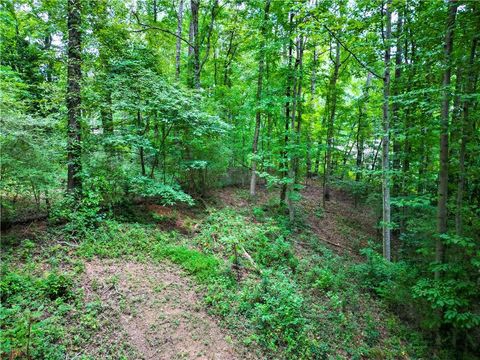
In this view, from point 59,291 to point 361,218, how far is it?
39.8ft

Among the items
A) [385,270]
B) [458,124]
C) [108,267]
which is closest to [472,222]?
[458,124]

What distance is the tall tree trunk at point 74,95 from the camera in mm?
5734

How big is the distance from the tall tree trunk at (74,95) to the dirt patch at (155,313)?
2.34 metres

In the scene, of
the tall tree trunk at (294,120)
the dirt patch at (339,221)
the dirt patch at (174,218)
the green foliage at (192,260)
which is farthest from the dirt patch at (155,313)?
the dirt patch at (339,221)

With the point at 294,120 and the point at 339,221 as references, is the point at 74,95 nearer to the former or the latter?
the point at 294,120

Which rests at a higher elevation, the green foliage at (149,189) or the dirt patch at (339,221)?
the green foliage at (149,189)

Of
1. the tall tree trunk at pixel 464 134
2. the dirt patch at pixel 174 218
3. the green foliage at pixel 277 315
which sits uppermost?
the tall tree trunk at pixel 464 134

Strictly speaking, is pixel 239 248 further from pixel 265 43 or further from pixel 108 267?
pixel 265 43

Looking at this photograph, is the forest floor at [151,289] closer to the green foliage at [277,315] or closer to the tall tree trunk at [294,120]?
the green foliage at [277,315]

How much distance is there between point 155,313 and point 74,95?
521 centimetres

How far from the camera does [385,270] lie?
22.0ft

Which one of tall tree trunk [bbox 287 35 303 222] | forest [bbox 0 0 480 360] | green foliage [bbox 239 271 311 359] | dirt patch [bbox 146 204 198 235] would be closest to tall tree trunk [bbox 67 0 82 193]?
forest [bbox 0 0 480 360]

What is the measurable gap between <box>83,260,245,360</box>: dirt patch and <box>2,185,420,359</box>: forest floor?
16 millimetres

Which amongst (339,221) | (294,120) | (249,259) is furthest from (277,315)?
(339,221)
